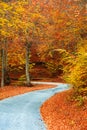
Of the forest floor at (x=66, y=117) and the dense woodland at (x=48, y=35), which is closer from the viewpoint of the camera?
the forest floor at (x=66, y=117)

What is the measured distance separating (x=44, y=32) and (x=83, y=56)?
22975 mm

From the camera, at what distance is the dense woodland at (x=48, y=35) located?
1838cm

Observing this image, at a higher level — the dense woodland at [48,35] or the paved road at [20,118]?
the dense woodland at [48,35]

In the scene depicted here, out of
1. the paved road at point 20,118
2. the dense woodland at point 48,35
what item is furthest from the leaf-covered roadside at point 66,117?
the dense woodland at point 48,35

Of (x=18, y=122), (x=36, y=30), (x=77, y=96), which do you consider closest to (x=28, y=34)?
(x=36, y=30)

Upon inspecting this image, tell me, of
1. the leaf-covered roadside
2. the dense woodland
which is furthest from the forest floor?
the dense woodland

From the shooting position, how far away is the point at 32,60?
5725 cm

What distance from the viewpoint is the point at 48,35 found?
41281 mm

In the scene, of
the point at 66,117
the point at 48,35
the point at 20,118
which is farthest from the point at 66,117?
the point at 48,35

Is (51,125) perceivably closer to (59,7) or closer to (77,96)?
(77,96)

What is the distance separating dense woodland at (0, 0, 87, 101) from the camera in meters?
18.4

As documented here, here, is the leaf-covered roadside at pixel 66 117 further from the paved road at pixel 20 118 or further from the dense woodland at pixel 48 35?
the dense woodland at pixel 48 35

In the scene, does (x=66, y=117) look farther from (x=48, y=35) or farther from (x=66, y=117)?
(x=48, y=35)

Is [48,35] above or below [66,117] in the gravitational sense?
above
